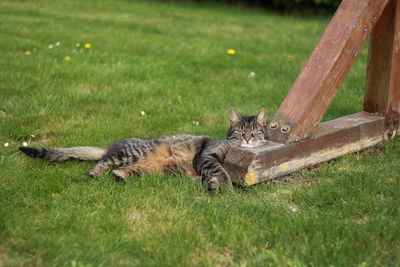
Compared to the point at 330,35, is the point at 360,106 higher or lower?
lower

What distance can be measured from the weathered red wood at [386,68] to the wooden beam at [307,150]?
5.4 inches

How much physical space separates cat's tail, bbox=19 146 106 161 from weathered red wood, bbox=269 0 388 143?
1508 mm

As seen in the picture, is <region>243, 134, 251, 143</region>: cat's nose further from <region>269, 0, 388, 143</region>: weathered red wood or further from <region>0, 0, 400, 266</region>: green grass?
<region>0, 0, 400, 266</region>: green grass

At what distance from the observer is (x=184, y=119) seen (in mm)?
5410

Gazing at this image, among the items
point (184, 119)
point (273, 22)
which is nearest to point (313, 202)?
point (184, 119)

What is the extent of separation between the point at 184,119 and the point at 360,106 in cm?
207

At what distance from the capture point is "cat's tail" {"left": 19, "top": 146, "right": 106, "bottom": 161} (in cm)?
398

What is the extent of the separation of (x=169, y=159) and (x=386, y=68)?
2.16 metres

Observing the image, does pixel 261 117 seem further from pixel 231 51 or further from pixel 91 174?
pixel 231 51

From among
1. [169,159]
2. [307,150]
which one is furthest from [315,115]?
[169,159]

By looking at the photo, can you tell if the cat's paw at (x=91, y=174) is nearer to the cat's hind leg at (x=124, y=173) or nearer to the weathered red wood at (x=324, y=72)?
the cat's hind leg at (x=124, y=173)

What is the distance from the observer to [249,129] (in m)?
4.14

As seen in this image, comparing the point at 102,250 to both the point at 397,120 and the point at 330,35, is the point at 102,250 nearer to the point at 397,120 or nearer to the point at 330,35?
the point at 330,35

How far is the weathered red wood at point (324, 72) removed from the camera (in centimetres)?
376
